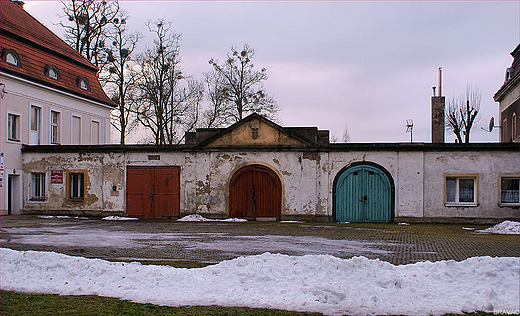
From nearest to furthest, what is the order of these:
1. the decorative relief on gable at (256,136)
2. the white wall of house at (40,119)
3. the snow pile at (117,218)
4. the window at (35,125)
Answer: the decorative relief on gable at (256,136) < the snow pile at (117,218) < the white wall of house at (40,119) < the window at (35,125)

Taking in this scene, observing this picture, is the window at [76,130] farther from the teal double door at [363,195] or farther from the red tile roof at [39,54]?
the teal double door at [363,195]

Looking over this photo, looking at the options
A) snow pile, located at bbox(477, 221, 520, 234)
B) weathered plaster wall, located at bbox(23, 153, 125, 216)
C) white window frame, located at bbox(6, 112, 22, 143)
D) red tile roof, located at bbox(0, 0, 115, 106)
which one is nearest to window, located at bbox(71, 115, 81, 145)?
red tile roof, located at bbox(0, 0, 115, 106)

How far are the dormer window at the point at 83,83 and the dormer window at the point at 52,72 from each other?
2.21 metres

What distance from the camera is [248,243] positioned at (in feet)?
43.5

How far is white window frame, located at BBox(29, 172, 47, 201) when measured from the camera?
24453mm

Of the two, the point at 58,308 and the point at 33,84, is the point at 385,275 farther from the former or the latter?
the point at 33,84

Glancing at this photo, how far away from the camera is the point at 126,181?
23.3 metres

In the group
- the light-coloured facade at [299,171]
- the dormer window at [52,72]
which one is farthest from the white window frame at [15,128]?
the dormer window at [52,72]

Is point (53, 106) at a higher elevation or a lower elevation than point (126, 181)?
higher

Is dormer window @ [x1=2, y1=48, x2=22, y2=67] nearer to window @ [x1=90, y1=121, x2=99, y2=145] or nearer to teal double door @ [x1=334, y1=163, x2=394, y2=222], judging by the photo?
window @ [x1=90, y1=121, x2=99, y2=145]

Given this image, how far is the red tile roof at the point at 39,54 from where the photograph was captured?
2667 centimetres

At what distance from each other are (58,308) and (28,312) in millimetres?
356

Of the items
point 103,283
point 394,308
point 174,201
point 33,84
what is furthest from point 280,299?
point 33,84

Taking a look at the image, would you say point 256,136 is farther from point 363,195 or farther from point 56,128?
point 56,128
